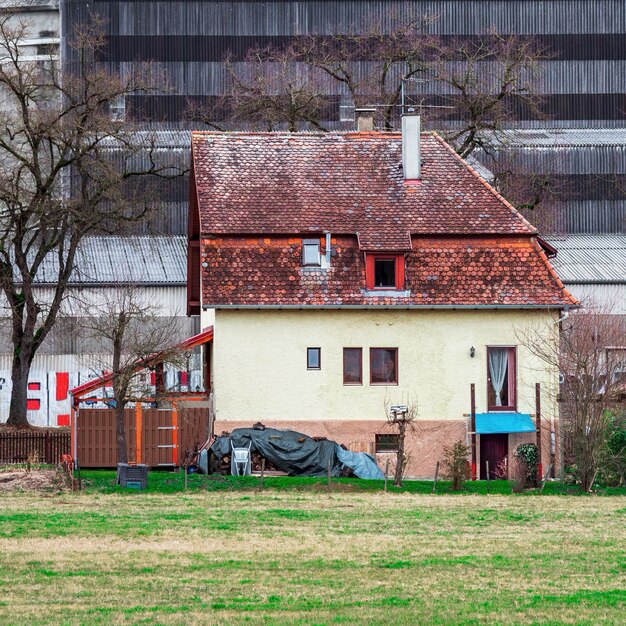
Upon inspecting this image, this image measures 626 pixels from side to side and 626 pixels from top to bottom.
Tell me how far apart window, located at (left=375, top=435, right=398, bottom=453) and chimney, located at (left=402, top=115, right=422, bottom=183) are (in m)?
7.90

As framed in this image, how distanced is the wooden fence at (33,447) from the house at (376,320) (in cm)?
420

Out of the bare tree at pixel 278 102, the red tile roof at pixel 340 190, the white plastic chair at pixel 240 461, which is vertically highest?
the bare tree at pixel 278 102

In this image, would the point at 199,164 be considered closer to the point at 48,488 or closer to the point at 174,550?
the point at 48,488

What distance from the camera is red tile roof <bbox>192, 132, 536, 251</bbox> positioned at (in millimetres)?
43438

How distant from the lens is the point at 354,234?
43344 millimetres

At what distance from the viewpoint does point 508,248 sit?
43.5 metres

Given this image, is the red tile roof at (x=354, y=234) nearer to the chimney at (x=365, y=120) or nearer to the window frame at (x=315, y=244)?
the window frame at (x=315, y=244)

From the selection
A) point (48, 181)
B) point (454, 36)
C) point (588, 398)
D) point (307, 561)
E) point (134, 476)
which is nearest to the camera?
point (307, 561)

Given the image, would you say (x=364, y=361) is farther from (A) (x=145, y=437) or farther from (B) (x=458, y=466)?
(B) (x=458, y=466)

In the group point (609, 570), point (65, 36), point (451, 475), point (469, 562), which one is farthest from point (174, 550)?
point (65, 36)

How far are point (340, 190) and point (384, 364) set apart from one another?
5.62m

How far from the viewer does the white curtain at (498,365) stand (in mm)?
43188

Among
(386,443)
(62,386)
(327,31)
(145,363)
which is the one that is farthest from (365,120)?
(327,31)

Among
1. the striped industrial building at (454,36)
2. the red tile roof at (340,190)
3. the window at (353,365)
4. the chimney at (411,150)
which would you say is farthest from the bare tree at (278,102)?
the window at (353,365)
